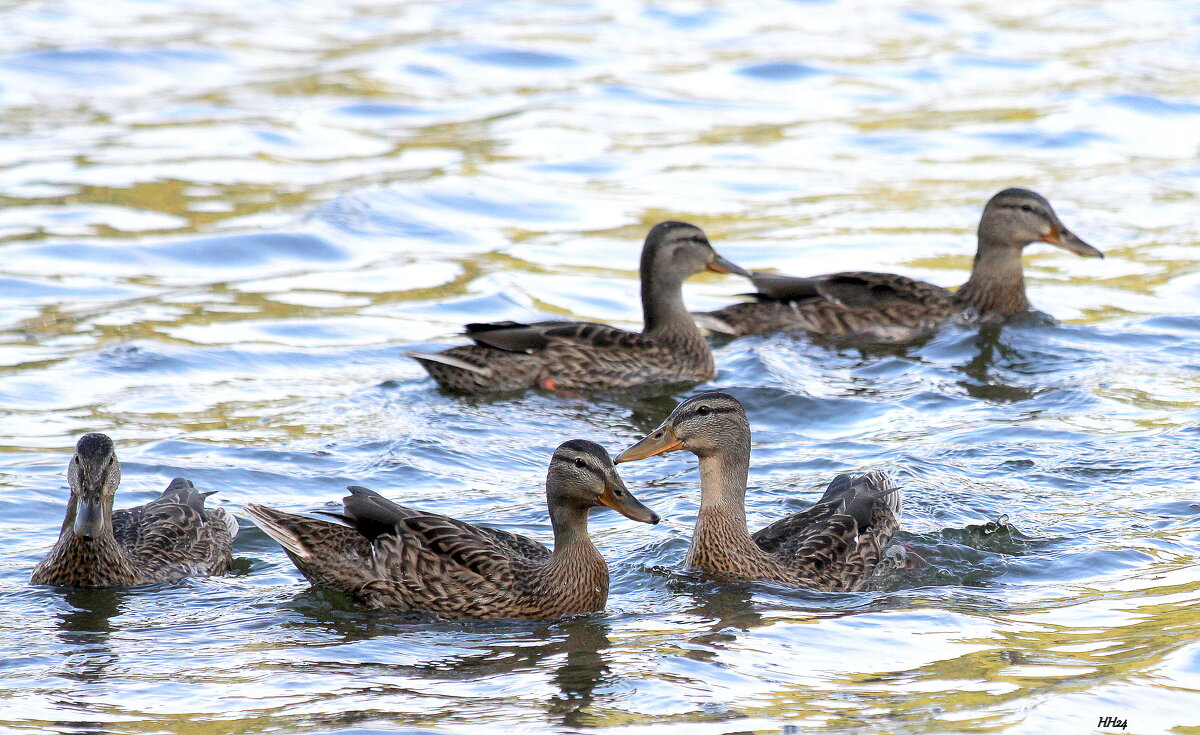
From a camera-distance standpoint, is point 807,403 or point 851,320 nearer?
point 807,403

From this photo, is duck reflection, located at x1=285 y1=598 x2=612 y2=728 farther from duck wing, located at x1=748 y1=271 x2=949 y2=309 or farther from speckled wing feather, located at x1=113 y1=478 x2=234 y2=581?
duck wing, located at x1=748 y1=271 x2=949 y2=309

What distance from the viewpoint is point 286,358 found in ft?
43.9

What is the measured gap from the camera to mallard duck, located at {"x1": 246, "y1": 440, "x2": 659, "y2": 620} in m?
8.16

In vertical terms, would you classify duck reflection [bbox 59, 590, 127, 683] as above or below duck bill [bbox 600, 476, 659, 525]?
below

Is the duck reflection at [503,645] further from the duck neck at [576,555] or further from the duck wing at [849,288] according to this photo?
the duck wing at [849,288]

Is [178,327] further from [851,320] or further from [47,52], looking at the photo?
[47,52]

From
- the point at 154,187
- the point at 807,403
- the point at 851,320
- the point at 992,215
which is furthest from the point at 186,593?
the point at 154,187

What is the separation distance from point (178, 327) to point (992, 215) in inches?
273

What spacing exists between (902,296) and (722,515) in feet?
18.9

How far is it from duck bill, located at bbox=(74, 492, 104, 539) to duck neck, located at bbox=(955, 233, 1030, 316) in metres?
8.28

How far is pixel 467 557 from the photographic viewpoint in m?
8.26

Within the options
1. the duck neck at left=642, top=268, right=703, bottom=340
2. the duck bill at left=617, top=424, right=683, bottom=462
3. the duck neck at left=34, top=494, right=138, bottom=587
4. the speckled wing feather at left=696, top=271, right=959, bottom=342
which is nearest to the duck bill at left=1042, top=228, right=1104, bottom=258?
the speckled wing feather at left=696, top=271, right=959, bottom=342

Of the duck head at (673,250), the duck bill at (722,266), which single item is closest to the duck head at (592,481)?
the duck head at (673,250)

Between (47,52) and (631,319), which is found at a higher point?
(47,52)
